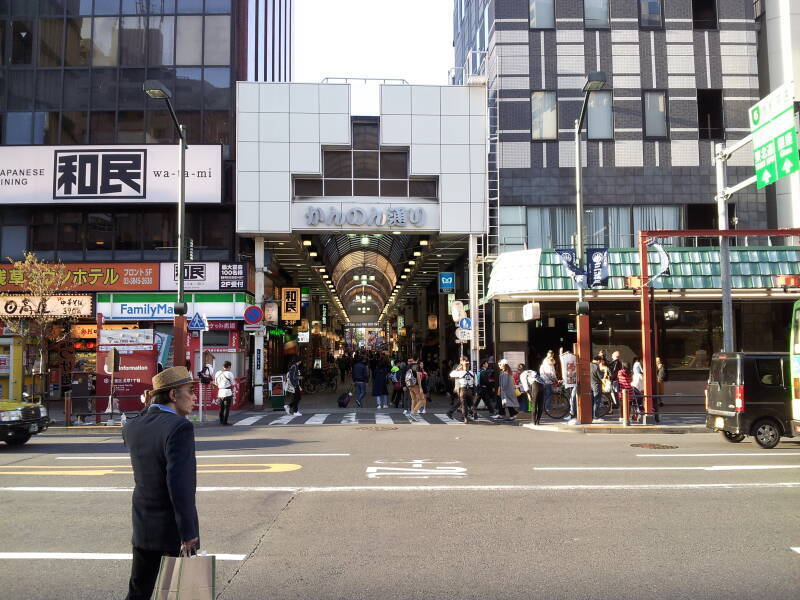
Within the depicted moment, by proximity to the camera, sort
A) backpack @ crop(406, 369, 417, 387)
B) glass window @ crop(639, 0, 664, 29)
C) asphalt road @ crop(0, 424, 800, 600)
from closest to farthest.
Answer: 1. asphalt road @ crop(0, 424, 800, 600)
2. backpack @ crop(406, 369, 417, 387)
3. glass window @ crop(639, 0, 664, 29)

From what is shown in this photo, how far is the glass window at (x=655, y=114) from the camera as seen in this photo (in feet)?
87.2

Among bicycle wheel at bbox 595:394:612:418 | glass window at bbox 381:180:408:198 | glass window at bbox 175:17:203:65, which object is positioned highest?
glass window at bbox 175:17:203:65

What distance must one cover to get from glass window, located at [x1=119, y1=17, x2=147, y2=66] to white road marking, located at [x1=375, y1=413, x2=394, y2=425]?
17107 mm

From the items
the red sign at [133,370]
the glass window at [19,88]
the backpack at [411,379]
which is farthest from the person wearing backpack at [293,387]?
the glass window at [19,88]

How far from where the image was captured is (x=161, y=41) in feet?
89.5

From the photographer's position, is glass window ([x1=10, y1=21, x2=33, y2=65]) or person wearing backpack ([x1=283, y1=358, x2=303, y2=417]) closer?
person wearing backpack ([x1=283, y1=358, x2=303, y2=417])

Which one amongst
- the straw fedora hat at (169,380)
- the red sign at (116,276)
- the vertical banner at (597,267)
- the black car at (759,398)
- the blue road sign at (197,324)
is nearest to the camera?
the straw fedora hat at (169,380)

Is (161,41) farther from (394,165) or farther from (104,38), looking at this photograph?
(394,165)

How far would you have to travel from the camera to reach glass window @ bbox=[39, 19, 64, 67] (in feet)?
89.6

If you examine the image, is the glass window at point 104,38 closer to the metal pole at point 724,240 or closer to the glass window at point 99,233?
the glass window at point 99,233

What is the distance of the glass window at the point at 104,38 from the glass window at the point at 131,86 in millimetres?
1071

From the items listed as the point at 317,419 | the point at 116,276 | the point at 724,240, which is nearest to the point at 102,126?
the point at 116,276

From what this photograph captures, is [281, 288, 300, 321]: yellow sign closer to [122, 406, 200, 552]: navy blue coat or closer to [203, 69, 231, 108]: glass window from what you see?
[203, 69, 231, 108]: glass window

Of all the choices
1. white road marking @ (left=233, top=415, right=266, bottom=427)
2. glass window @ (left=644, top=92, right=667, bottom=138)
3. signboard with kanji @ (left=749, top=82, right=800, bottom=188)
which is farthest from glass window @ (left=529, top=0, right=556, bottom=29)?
white road marking @ (left=233, top=415, right=266, bottom=427)
